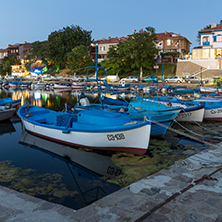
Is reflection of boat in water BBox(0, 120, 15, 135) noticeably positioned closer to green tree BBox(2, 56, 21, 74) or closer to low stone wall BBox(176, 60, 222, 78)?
low stone wall BBox(176, 60, 222, 78)

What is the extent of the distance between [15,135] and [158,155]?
9856 mm

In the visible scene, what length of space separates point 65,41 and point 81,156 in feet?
236

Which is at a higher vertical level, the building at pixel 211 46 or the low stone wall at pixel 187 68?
the building at pixel 211 46

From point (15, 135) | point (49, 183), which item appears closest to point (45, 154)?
point (49, 183)

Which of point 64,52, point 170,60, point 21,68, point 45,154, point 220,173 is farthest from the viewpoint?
point 21,68

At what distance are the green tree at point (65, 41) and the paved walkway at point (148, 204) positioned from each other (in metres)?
74.2

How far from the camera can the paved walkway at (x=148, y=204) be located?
19.2ft

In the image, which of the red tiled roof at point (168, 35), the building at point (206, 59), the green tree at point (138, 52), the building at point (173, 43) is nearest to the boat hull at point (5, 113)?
the green tree at point (138, 52)

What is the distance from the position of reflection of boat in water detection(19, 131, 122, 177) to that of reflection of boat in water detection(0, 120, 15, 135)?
112 inches

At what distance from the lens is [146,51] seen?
56719mm

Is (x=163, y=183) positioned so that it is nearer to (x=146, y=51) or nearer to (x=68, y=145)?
(x=68, y=145)

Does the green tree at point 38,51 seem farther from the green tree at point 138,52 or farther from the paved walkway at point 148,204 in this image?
the paved walkway at point 148,204

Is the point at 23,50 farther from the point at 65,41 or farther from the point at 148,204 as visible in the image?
the point at 148,204

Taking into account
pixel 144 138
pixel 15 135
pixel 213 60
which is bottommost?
pixel 15 135
